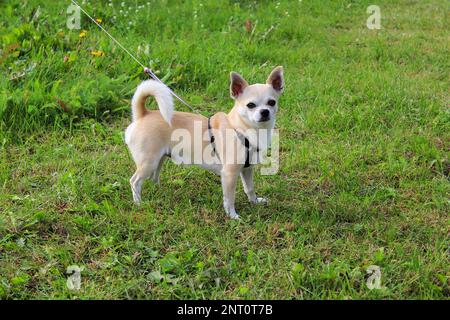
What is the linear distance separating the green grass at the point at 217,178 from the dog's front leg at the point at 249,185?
0.23ft

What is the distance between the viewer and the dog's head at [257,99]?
3039 millimetres

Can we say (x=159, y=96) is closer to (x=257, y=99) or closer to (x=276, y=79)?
(x=257, y=99)

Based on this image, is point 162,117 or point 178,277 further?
point 162,117

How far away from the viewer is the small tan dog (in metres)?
3.10

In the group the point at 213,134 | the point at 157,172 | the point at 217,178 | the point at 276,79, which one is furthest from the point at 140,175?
the point at 276,79

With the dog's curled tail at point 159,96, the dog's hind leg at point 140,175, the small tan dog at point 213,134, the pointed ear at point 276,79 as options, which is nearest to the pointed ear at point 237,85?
the small tan dog at point 213,134

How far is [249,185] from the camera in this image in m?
3.36

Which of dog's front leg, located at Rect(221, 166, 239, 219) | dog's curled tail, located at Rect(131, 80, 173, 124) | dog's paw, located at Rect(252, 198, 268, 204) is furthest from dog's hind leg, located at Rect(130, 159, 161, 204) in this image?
dog's paw, located at Rect(252, 198, 268, 204)

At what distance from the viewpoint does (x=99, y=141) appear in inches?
160

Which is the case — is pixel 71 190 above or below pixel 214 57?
below
